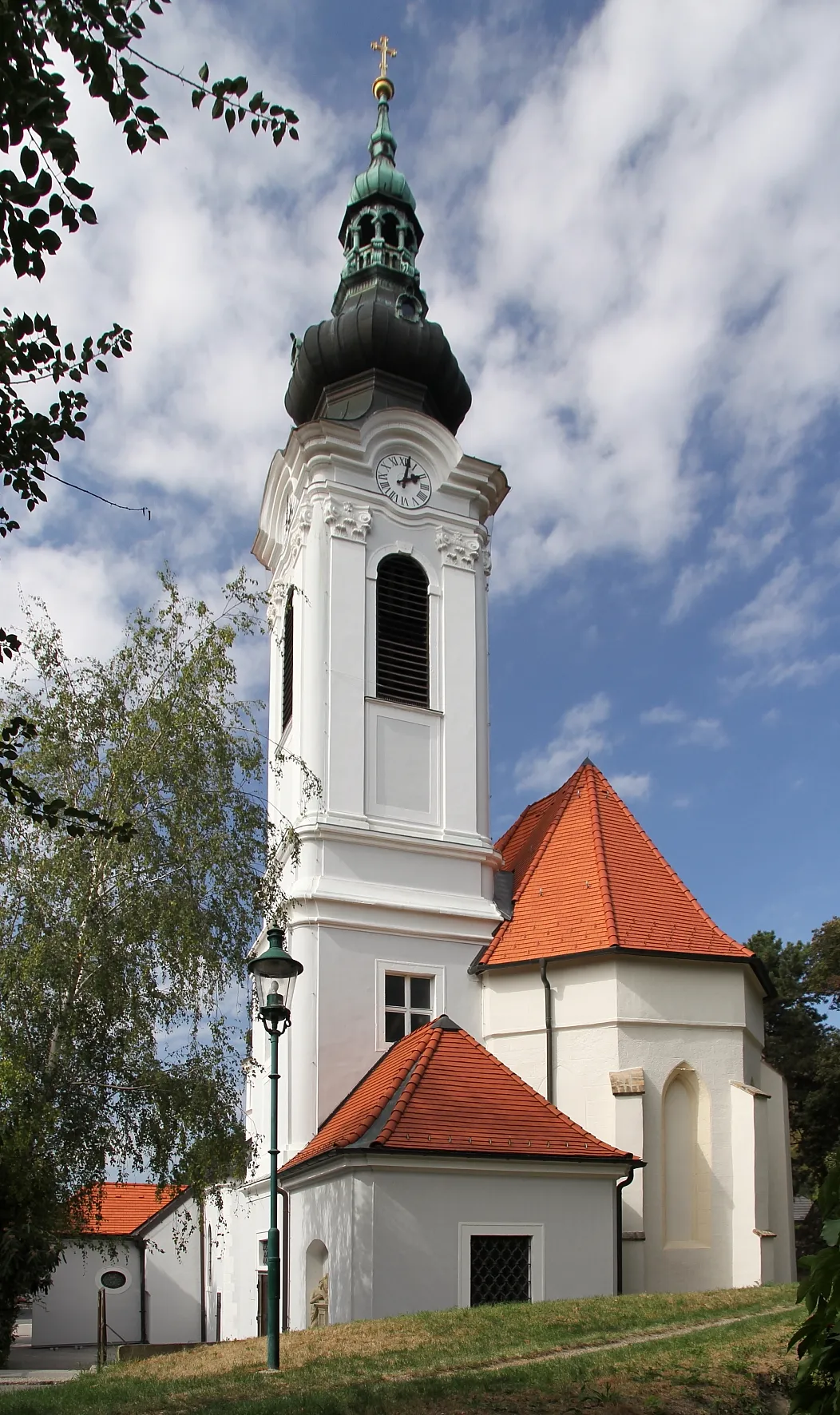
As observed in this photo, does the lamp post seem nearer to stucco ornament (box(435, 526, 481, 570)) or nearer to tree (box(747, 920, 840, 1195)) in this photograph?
stucco ornament (box(435, 526, 481, 570))

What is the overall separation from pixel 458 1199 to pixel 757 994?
7468 millimetres

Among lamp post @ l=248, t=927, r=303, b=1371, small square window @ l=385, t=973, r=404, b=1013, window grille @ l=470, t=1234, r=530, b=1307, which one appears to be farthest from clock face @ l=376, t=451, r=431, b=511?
window grille @ l=470, t=1234, r=530, b=1307

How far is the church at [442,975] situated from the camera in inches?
591

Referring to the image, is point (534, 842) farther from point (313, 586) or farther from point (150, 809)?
point (150, 809)

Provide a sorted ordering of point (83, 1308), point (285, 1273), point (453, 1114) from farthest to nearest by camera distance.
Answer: point (83, 1308)
point (285, 1273)
point (453, 1114)

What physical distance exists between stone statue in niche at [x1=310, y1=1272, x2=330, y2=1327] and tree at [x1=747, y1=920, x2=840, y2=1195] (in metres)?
18.2

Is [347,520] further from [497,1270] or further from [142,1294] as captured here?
[142,1294]

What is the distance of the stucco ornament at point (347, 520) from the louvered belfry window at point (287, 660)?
5.14ft

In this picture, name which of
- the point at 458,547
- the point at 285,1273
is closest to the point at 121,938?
the point at 285,1273

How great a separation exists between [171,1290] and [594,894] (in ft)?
69.3

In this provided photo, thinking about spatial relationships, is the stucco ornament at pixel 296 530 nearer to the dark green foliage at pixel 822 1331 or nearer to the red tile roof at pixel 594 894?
the red tile roof at pixel 594 894

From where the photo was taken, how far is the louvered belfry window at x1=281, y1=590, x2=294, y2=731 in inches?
882

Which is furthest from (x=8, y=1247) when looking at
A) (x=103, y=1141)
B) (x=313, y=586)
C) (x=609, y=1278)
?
(x=313, y=586)

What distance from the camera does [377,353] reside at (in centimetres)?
2338
